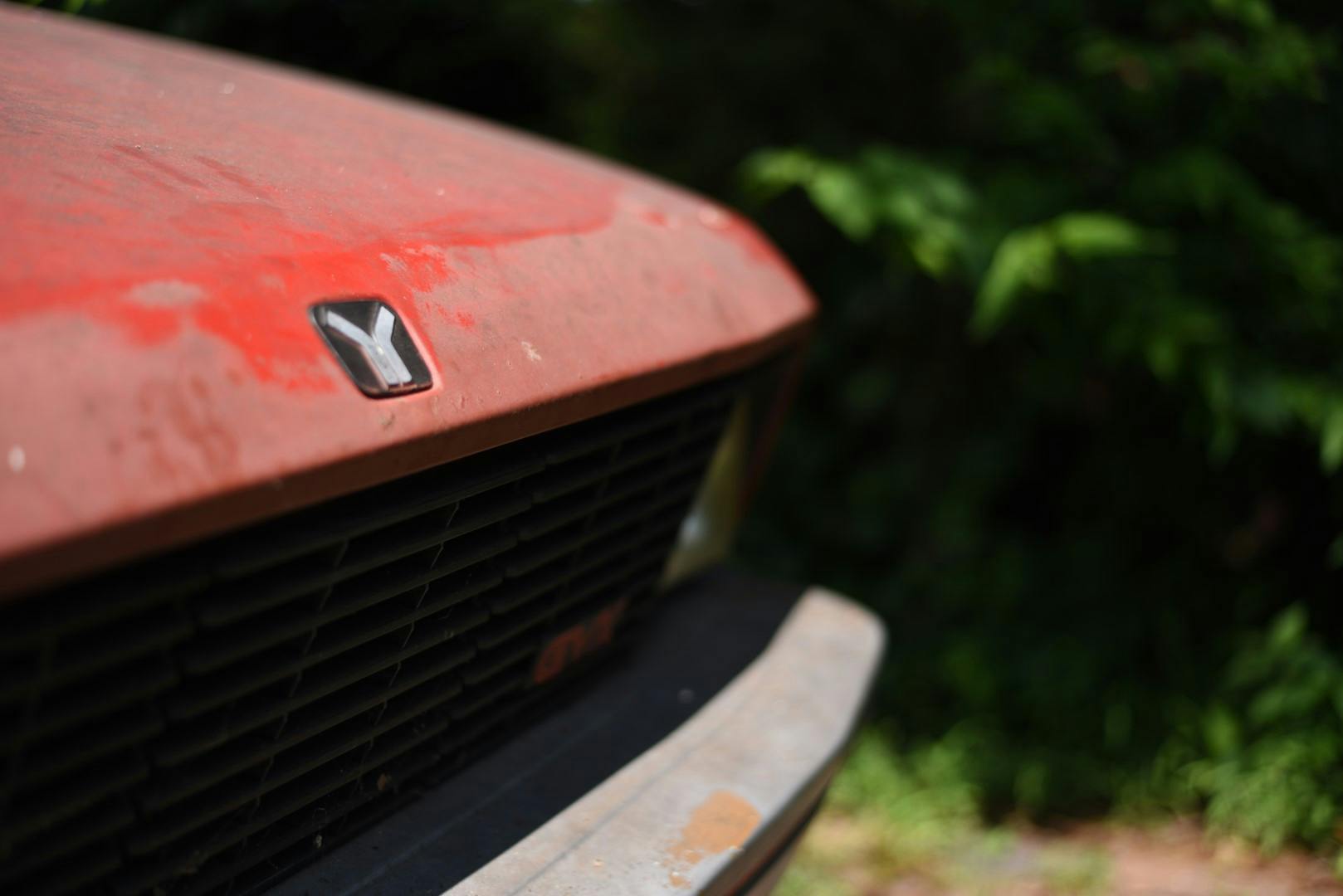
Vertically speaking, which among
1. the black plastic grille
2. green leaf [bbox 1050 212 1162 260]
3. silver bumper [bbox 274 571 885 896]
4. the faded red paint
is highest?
green leaf [bbox 1050 212 1162 260]

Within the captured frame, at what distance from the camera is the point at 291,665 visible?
1131 millimetres

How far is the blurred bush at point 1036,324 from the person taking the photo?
108 inches

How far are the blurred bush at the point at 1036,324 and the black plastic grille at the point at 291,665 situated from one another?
134 centimetres

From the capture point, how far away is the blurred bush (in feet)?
8.97

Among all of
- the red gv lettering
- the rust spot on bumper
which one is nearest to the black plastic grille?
the red gv lettering

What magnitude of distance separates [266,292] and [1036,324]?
2.30m

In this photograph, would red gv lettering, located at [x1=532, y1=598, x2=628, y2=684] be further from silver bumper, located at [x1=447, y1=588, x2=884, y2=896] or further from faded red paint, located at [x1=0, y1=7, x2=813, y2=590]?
faded red paint, located at [x1=0, y1=7, x2=813, y2=590]

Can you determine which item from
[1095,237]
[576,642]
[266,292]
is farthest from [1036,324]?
[266,292]

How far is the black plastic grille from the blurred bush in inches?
52.9

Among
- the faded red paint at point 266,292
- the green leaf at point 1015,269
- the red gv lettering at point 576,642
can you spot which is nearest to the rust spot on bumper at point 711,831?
the red gv lettering at point 576,642

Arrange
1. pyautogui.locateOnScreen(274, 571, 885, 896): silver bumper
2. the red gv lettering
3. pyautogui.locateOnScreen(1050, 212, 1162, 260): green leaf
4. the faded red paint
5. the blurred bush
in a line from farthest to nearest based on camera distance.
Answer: the blurred bush < pyautogui.locateOnScreen(1050, 212, 1162, 260): green leaf < the red gv lettering < pyautogui.locateOnScreen(274, 571, 885, 896): silver bumper < the faded red paint

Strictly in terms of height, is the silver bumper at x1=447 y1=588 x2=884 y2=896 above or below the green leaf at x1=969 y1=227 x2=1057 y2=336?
below

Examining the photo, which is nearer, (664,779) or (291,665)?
(291,665)

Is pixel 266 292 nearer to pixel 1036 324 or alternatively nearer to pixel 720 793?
pixel 720 793
